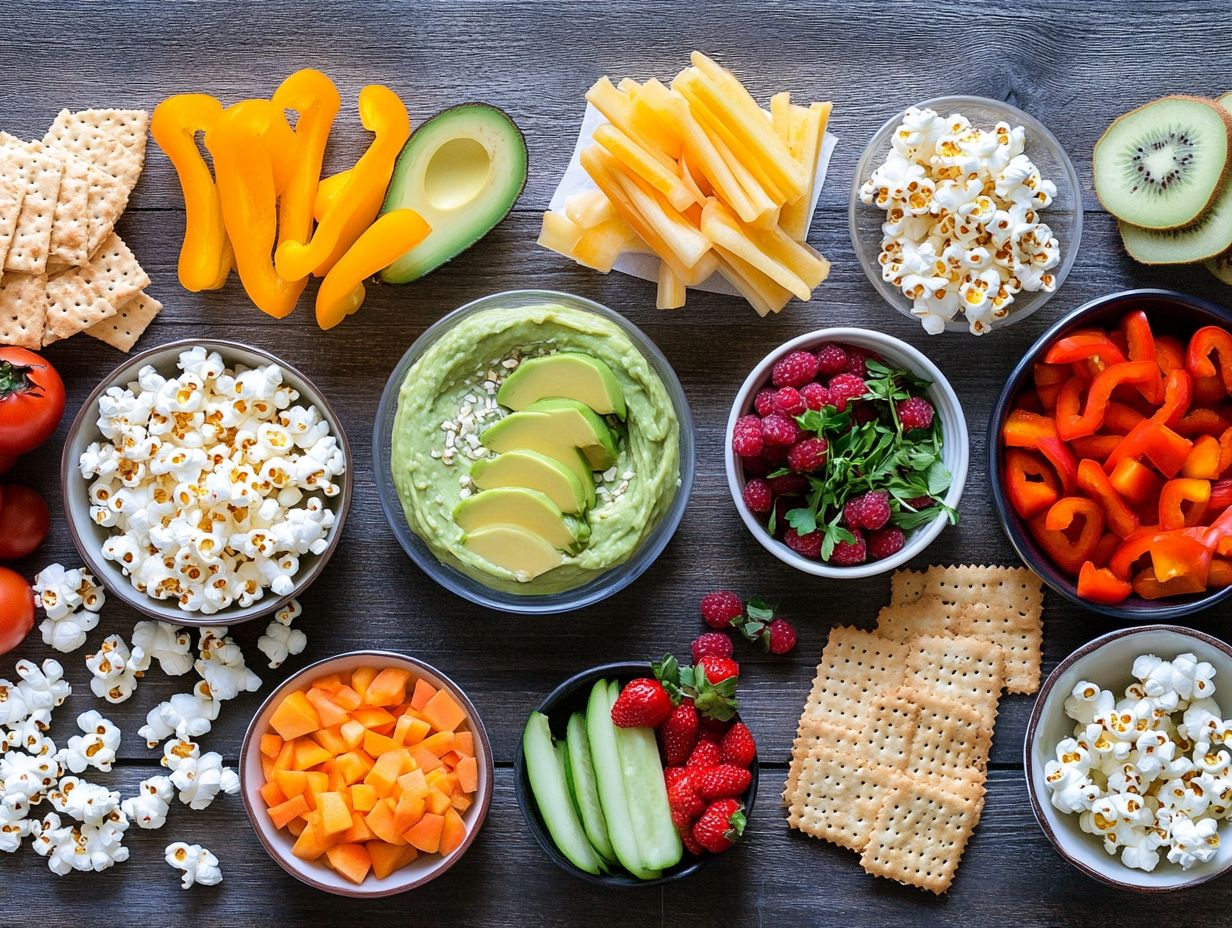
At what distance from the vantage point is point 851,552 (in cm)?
187

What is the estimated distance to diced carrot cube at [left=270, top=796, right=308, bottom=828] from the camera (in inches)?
73.4

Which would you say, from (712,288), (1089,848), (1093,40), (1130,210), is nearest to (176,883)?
(712,288)

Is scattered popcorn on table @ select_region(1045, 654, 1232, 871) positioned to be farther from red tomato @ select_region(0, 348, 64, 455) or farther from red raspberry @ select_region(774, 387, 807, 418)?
red tomato @ select_region(0, 348, 64, 455)

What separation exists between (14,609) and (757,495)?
1404mm

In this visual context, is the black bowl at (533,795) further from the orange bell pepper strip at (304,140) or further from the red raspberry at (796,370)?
the orange bell pepper strip at (304,140)

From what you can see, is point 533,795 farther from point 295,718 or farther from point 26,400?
point 26,400

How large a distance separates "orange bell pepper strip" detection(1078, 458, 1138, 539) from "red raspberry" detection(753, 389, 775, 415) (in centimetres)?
56

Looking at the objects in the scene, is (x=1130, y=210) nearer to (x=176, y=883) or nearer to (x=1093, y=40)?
(x=1093, y=40)

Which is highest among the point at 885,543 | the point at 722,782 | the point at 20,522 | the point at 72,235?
the point at 72,235

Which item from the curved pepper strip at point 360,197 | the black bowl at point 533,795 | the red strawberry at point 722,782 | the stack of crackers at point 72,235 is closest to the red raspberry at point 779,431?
the black bowl at point 533,795

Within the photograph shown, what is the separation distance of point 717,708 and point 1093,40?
1.48 metres

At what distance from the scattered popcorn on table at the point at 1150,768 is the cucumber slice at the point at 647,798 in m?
0.68

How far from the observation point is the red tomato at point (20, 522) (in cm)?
198

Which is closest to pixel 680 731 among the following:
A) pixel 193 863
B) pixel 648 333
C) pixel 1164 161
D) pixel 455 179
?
pixel 648 333
